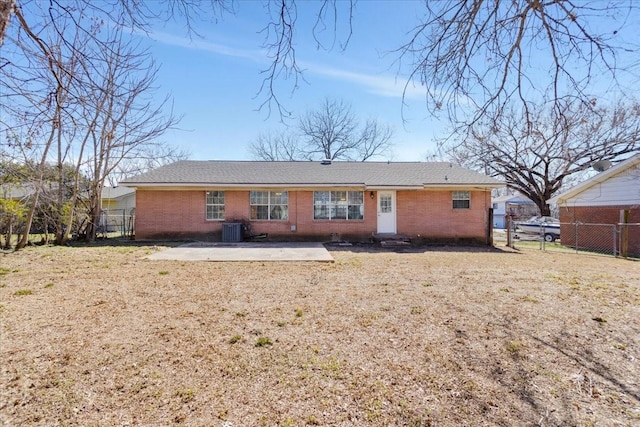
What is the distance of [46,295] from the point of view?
5262 millimetres

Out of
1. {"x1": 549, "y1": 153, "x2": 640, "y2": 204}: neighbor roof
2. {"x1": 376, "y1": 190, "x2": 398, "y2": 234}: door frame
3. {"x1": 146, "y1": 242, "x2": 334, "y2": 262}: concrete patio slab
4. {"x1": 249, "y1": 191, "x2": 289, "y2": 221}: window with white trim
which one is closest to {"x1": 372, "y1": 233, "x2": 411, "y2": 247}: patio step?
{"x1": 376, "y1": 190, "x2": 398, "y2": 234}: door frame

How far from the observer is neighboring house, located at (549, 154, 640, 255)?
12.1m

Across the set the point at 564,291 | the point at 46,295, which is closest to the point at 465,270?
the point at 564,291

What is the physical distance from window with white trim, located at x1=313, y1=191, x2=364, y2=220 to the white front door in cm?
85

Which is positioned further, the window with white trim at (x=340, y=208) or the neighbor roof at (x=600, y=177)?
the window with white trim at (x=340, y=208)

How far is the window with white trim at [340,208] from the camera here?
14.1m

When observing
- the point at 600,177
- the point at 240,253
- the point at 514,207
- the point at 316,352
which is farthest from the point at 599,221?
the point at 514,207

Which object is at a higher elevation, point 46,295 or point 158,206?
point 158,206

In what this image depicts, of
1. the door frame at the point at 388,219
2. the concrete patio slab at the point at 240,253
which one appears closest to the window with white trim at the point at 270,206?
the concrete patio slab at the point at 240,253

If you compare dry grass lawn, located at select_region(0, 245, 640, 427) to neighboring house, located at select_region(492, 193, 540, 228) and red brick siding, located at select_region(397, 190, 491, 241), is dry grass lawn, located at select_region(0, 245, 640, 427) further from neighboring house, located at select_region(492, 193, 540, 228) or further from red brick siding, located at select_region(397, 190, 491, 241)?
neighboring house, located at select_region(492, 193, 540, 228)

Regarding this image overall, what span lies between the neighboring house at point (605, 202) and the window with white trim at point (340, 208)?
848cm

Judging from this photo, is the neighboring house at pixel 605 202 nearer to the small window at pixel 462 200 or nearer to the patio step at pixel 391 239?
the small window at pixel 462 200

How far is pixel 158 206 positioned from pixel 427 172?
12309 mm

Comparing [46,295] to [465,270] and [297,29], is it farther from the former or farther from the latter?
[465,270]
